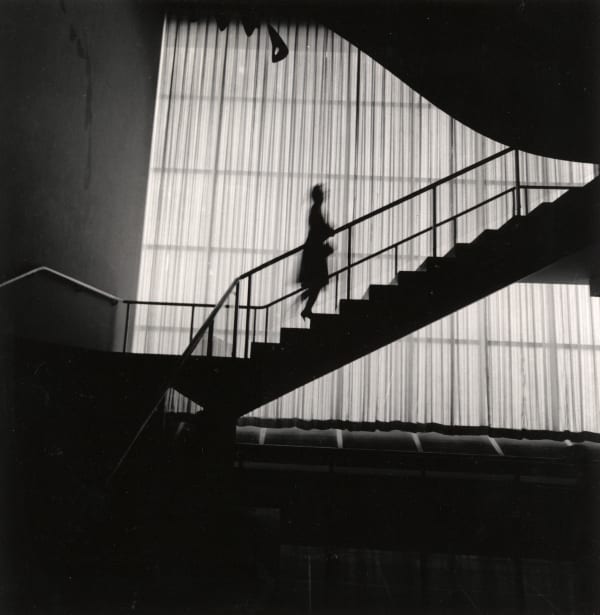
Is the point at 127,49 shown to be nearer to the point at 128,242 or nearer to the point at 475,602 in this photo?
the point at 128,242

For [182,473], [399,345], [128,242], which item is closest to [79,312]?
[128,242]

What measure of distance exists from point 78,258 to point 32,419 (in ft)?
8.45

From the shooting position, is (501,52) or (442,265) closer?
(501,52)

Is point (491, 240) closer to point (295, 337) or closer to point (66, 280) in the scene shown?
point (295, 337)

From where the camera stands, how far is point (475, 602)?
3820 millimetres

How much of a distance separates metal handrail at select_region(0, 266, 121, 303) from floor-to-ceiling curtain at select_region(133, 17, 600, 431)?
4.03 ft

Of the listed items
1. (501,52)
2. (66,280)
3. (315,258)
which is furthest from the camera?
(66,280)

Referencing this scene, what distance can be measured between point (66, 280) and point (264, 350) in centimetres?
274

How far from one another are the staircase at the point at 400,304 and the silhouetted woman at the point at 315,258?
696mm

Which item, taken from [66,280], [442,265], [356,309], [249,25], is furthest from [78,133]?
[442,265]

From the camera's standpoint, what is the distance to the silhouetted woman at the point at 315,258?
6.11m

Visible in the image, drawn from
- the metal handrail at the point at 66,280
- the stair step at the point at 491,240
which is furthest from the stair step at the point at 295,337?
the metal handrail at the point at 66,280

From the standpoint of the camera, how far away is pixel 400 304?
5.48m

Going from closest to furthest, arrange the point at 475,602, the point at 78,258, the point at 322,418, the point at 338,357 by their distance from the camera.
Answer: the point at 475,602, the point at 338,357, the point at 78,258, the point at 322,418
